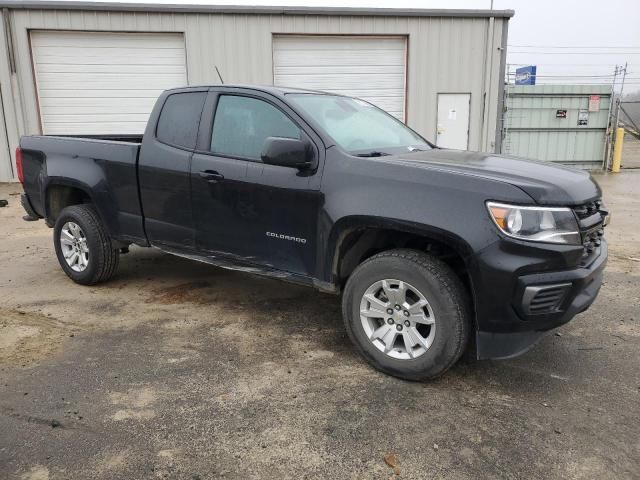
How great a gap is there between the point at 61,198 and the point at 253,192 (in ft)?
8.59

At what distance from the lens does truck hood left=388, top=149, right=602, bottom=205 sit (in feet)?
9.64

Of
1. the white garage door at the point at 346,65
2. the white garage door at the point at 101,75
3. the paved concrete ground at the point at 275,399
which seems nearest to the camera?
the paved concrete ground at the point at 275,399

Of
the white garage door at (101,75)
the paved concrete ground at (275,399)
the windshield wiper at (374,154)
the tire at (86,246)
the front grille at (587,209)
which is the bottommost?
the paved concrete ground at (275,399)

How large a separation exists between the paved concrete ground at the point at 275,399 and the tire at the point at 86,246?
302mm

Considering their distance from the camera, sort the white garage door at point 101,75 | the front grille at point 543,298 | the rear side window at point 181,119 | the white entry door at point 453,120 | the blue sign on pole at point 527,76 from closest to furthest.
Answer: the front grille at point 543,298, the rear side window at point 181,119, the white garage door at point 101,75, the white entry door at point 453,120, the blue sign on pole at point 527,76

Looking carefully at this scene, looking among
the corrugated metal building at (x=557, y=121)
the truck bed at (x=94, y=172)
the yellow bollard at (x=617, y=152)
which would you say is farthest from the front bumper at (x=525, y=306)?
the yellow bollard at (x=617, y=152)

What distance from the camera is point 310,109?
3861 mm

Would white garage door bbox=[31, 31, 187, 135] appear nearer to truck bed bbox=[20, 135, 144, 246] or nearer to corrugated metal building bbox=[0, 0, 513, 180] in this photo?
corrugated metal building bbox=[0, 0, 513, 180]

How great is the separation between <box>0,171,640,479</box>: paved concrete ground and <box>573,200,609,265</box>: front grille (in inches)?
33.1

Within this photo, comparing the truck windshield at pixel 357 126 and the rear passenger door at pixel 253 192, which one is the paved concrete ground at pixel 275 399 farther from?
the truck windshield at pixel 357 126

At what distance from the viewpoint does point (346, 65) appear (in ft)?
45.2

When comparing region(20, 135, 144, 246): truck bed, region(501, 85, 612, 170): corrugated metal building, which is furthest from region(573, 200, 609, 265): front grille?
region(501, 85, 612, 170): corrugated metal building

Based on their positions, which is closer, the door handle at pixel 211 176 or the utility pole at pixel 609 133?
the door handle at pixel 211 176

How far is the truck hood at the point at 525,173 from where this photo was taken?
2.94 meters
